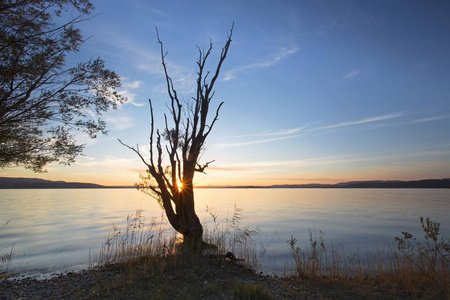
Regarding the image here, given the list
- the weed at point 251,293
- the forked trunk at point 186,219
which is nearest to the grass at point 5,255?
the forked trunk at point 186,219

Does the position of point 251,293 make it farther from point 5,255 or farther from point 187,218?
point 5,255

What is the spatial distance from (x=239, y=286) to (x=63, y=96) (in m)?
8.70

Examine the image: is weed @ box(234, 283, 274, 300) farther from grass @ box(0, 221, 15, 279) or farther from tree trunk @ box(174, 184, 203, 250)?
grass @ box(0, 221, 15, 279)

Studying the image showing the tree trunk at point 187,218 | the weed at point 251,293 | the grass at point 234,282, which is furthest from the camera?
the tree trunk at point 187,218

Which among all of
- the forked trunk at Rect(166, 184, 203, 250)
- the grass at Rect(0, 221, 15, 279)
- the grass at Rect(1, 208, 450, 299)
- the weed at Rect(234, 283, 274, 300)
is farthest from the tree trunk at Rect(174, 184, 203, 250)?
the grass at Rect(0, 221, 15, 279)

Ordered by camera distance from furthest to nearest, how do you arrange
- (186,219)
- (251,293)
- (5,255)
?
(5,255), (186,219), (251,293)

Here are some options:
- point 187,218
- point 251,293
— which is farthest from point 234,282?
point 187,218

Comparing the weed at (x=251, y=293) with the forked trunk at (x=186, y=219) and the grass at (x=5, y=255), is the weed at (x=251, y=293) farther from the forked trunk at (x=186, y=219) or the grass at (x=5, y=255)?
the grass at (x=5, y=255)

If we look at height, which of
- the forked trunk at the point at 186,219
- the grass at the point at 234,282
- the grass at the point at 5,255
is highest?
the forked trunk at the point at 186,219

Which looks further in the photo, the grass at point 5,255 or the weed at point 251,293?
the grass at point 5,255

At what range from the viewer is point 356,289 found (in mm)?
7672

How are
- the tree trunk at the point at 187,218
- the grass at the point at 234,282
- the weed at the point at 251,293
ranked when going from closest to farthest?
the weed at the point at 251,293, the grass at the point at 234,282, the tree trunk at the point at 187,218

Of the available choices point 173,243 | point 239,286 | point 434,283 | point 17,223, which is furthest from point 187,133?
point 17,223

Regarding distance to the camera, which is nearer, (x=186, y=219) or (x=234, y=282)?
(x=234, y=282)
